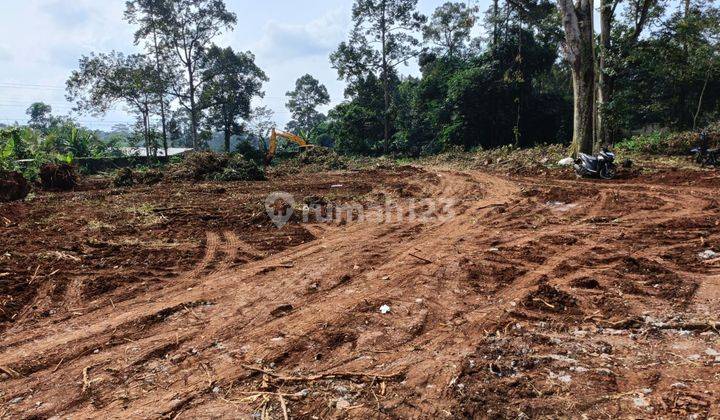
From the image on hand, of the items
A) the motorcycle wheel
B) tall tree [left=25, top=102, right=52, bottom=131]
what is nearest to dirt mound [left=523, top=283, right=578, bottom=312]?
the motorcycle wheel

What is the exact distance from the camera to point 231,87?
106 feet

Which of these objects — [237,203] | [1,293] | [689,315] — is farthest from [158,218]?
[689,315]

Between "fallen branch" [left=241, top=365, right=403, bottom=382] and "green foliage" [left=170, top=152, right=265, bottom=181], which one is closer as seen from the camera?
"fallen branch" [left=241, top=365, right=403, bottom=382]

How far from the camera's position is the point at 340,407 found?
264 centimetres

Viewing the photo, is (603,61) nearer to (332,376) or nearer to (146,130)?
(332,376)

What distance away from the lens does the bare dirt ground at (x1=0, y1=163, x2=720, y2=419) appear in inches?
107

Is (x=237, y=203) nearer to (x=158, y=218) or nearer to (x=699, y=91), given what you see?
(x=158, y=218)

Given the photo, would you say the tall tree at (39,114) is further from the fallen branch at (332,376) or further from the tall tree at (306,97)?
the fallen branch at (332,376)

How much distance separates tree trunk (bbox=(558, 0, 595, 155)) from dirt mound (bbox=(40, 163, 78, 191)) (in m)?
16.7

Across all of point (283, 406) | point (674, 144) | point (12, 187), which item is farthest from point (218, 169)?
point (674, 144)

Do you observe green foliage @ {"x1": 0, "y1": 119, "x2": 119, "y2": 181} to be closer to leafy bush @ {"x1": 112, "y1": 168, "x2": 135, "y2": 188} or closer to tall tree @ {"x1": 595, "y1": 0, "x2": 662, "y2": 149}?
leafy bush @ {"x1": 112, "y1": 168, "x2": 135, "y2": 188}

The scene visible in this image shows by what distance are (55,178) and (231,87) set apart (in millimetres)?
19541

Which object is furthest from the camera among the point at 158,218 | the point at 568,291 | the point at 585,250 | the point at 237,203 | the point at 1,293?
the point at 237,203

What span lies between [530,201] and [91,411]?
7.90 metres
